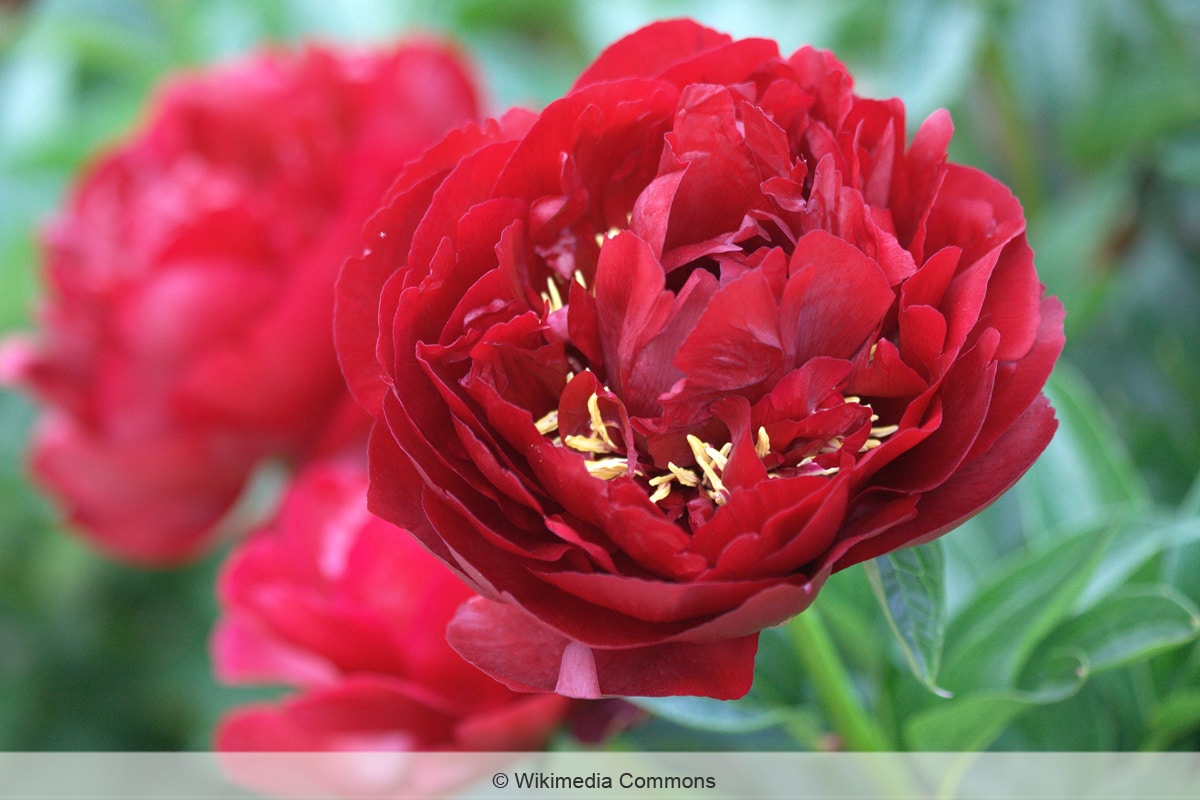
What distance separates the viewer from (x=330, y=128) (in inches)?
16.4

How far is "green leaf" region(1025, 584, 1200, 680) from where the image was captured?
239 mm

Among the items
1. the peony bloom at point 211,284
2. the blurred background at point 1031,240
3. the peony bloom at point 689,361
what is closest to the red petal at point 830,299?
the peony bloom at point 689,361

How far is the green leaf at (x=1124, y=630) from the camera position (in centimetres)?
24

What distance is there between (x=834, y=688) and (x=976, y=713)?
3cm

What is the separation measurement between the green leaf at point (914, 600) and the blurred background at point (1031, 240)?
0.22 feet

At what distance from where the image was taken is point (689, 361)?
0.61ft

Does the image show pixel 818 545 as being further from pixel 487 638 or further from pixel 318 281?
pixel 318 281

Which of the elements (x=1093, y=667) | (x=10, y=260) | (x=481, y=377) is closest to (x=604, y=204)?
(x=481, y=377)

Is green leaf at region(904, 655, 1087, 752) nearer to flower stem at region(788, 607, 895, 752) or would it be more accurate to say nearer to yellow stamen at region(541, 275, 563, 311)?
flower stem at region(788, 607, 895, 752)

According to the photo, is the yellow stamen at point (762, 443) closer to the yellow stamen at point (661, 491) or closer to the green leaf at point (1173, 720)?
the yellow stamen at point (661, 491)

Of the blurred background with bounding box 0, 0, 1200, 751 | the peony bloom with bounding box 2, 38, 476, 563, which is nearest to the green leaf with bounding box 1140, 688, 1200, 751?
the blurred background with bounding box 0, 0, 1200, 751

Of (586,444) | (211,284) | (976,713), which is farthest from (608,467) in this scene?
(211,284)

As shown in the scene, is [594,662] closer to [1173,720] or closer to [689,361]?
[689,361]

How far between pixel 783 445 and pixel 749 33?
37cm
